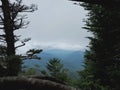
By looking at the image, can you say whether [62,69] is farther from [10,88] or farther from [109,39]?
[10,88]

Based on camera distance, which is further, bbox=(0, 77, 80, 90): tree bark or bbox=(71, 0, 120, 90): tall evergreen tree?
bbox=(71, 0, 120, 90): tall evergreen tree

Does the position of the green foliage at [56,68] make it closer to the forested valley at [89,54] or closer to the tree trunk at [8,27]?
the forested valley at [89,54]

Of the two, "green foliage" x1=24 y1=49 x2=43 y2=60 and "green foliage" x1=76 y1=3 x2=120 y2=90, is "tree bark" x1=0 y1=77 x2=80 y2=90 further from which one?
"green foliage" x1=76 y1=3 x2=120 y2=90

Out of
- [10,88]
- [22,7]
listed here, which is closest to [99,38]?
[22,7]

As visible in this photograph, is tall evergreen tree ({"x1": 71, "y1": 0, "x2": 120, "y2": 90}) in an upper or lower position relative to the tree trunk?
lower

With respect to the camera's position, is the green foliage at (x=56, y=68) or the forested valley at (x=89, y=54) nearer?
the forested valley at (x=89, y=54)

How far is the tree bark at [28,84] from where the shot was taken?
633 cm

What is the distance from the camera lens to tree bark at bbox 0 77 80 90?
633 centimetres

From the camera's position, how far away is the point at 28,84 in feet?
21.4

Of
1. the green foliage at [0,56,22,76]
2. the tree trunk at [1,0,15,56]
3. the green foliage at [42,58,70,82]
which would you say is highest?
the green foliage at [0,56,22,76]

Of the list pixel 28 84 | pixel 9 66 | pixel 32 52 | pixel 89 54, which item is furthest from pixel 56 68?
pixel 28 84

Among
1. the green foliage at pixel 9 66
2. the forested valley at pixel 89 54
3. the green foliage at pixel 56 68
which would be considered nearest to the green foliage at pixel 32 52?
the forested valley at pixel 89 54

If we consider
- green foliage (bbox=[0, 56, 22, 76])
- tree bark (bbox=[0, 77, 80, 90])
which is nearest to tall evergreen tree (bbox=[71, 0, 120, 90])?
green foliage (bbox=[0, 56, 22, 76])

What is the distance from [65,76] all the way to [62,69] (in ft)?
5.84
